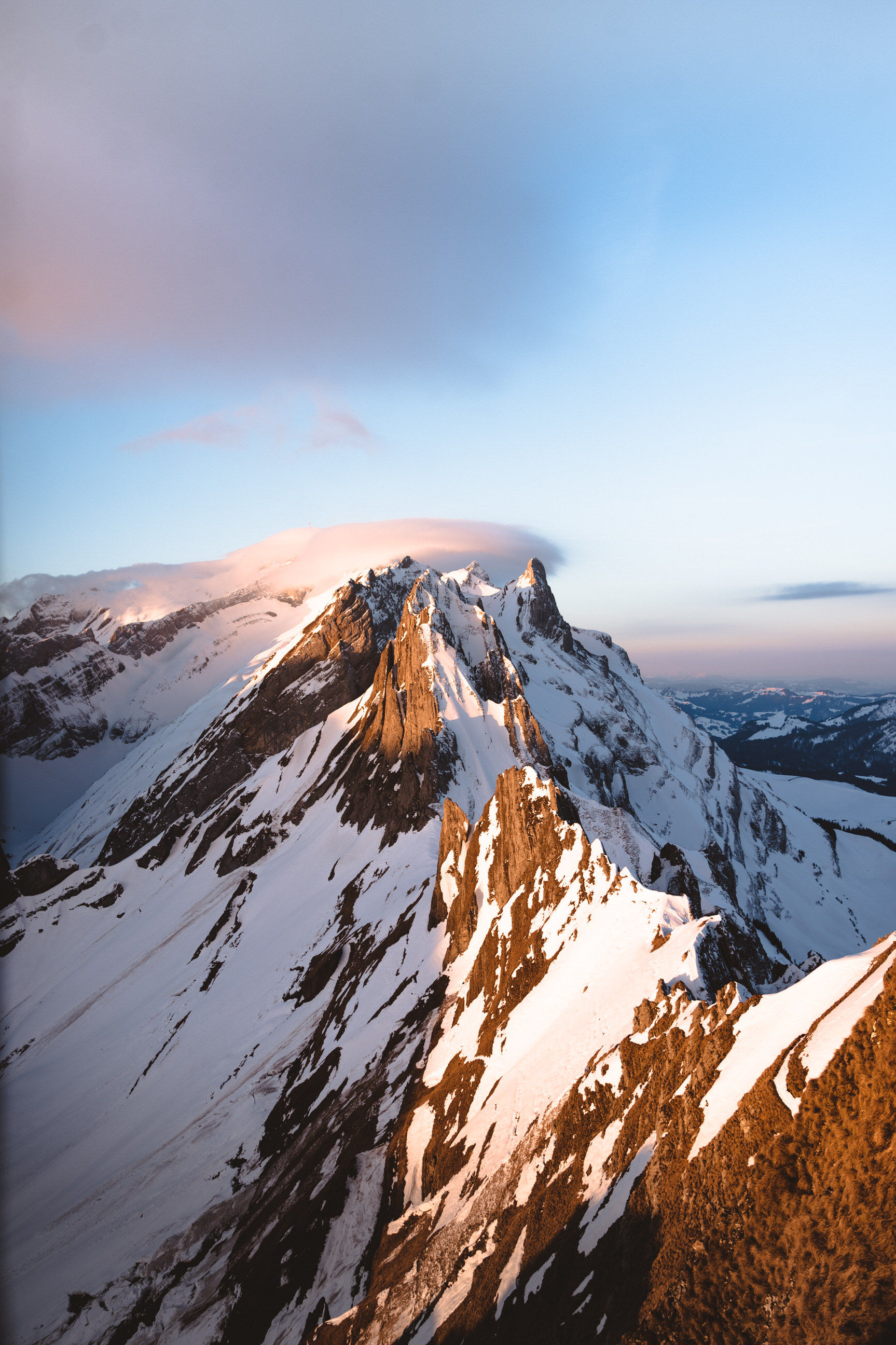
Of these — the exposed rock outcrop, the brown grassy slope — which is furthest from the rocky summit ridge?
the exposed rock outcrop

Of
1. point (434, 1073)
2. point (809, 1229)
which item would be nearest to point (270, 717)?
point (434, 1073)

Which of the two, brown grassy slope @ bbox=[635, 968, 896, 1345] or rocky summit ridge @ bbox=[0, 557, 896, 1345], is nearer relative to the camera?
brown grassy slope @ bbox=[635, 968, 896, 1345]

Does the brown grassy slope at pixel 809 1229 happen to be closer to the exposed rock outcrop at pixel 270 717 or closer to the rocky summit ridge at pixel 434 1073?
the rocky summit ridge at pixel 434 1073

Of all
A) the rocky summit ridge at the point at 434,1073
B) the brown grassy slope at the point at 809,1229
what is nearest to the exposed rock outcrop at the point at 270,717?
the rocky summit ridge at the point at 434,1073

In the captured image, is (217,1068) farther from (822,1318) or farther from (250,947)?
(822,1318)

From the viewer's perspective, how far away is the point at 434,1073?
3594 centimetres

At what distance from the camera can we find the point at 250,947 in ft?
255

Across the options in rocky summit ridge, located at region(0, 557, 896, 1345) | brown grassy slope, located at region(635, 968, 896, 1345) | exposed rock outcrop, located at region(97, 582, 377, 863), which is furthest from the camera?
exposed rock outcrop, located at region(97, 582, 377, 863)

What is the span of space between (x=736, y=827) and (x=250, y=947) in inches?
5829

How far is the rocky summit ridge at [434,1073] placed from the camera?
12664 mm

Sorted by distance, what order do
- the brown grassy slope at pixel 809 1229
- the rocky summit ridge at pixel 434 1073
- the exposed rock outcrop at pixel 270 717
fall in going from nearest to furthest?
the brown grassy slope at pixel 809 1229 → the rocky summit ridge at pixel 434 1073 → the exposed rock outcrop at pixel 270 717

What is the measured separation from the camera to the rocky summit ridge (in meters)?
12.7

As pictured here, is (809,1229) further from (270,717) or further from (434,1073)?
(270,717)

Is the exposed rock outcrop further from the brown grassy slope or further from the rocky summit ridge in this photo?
the brown grassy slope
